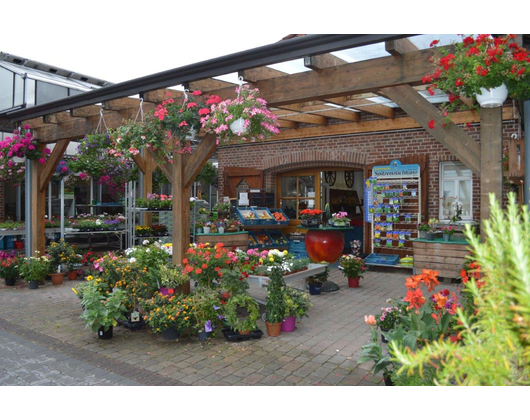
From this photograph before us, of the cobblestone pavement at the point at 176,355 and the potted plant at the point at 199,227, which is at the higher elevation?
the potted plant at the point at 199,227

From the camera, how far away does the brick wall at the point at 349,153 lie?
9.44m

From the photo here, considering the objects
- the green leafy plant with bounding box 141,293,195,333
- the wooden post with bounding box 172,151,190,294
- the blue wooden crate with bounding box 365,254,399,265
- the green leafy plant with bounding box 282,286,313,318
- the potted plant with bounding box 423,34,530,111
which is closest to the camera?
the potted plant with bounding box 423,34,530,111

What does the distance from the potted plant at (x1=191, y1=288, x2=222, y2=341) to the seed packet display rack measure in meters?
5.67

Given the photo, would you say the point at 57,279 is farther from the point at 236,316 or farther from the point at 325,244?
the point at 325,244

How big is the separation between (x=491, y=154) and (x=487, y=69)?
31.0 inches

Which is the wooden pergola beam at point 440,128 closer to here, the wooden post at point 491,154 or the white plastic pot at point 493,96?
the wooden post at point 491,154

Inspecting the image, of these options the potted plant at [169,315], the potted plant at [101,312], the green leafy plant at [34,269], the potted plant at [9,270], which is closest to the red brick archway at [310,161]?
the green leafy plant at [34,269]

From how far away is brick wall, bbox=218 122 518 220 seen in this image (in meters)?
9.44


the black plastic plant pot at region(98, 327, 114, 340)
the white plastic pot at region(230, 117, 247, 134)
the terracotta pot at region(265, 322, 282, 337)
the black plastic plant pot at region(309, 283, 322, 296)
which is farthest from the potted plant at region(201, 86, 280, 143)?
the black plastic plant pot at region(309, 283, 322, 296)

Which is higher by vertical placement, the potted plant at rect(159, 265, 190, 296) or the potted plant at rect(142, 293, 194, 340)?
the potted plant at rect(159, 265, 190, 296)

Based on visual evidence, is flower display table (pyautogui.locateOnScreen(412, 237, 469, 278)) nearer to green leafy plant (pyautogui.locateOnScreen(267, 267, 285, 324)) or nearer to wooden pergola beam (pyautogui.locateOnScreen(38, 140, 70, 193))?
green leafy plant (pyautogui.locateOnScreen(267, 267, 285, 324))

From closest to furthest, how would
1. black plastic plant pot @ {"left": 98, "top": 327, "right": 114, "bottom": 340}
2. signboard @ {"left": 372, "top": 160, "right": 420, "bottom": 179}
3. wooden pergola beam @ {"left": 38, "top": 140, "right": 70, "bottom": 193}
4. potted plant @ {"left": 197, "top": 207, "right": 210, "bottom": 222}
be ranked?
black plastic plant pot @ {"left": 98, "top": 327, "right": 114, "bottom": 340} → wooden pergola beam @ {"left": 38, "top": 140, "right": 70, "bottom": 193} → signboard @ {"left": 372, "top": 160, "right": 420, "bottom": 179} → potted plant @ {"left": 197, "top": 207, "right": 210, "bottom": 222}

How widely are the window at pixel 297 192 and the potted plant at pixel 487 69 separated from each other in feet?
25.6

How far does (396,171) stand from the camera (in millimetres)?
9945
